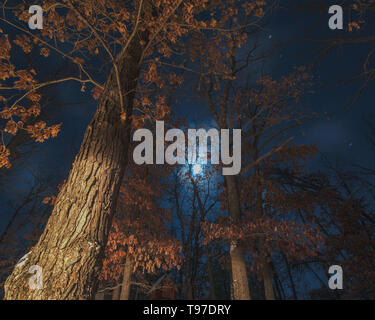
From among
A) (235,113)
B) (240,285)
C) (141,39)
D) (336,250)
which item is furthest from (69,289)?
(336,250)

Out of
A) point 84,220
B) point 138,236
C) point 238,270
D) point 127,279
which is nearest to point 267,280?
point 238,270

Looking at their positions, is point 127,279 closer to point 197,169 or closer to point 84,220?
point 84,220

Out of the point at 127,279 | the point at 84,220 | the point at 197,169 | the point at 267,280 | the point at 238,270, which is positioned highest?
the point at 197,169

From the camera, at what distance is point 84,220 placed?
3.16 metres

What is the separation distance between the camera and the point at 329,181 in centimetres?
1567

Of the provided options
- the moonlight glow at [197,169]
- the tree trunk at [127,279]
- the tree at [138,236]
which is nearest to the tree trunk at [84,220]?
the tree at [138,236]

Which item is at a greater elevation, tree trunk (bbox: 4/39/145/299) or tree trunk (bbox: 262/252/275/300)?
tree trunk (bbox: 4/39/145/299)

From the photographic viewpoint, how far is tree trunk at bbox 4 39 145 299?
9.19 ft

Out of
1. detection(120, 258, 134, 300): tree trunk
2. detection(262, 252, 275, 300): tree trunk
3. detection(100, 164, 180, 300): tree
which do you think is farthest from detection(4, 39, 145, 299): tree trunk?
detection(262, 252, 275, 300): tree trunk

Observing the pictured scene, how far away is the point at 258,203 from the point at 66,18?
1216cm

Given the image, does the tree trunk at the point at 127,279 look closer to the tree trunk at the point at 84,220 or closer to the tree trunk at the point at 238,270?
the tree trunk at the point at 238,270

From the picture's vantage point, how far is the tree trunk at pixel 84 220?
9.19 feet

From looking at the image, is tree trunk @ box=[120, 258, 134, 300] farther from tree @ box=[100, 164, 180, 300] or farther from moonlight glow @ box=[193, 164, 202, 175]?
moonlight glow @ box=[193, 164, 202, 175]

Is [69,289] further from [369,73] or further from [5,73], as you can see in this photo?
[369,73]
